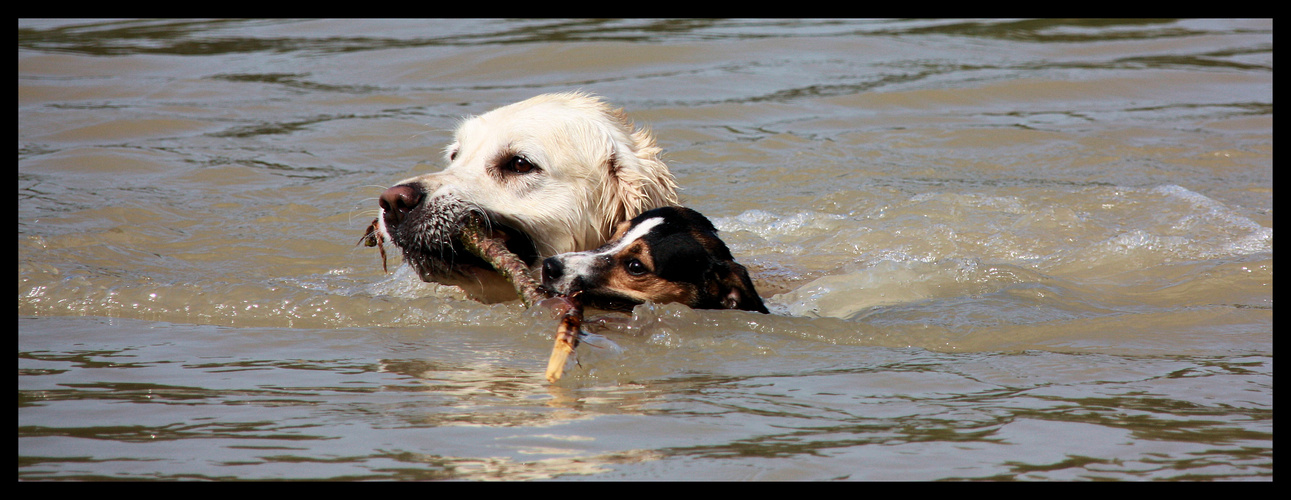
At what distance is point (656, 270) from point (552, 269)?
1.57 feet

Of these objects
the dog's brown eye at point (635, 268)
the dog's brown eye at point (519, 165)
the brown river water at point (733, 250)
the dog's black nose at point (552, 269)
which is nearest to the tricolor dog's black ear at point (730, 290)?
the brown river water at point (733, 250)

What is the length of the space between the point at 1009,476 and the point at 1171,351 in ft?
6.46

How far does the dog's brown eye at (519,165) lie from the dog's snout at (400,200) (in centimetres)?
48

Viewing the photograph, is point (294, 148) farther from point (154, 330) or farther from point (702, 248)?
point (702, 248)

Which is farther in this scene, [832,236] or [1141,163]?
[1141,163]

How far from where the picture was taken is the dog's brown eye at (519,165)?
5254mm

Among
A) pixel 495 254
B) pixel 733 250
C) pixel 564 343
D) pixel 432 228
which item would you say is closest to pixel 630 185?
pixel 495 254

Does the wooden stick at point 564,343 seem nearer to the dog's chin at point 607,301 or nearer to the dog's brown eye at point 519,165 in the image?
the dog's chin at point 607,301

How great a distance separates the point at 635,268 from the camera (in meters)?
5.02

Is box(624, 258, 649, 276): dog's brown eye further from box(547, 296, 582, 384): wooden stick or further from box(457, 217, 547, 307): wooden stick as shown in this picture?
box(547, 296, 582, 384): wooden stick

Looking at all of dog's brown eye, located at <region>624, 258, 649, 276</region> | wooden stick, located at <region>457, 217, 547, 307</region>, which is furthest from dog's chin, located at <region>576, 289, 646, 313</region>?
wooden stick, located at <region>457, 217, 547, 307</region>

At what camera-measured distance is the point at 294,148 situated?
10.4 meters

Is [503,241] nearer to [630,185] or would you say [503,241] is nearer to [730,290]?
[630,185]
